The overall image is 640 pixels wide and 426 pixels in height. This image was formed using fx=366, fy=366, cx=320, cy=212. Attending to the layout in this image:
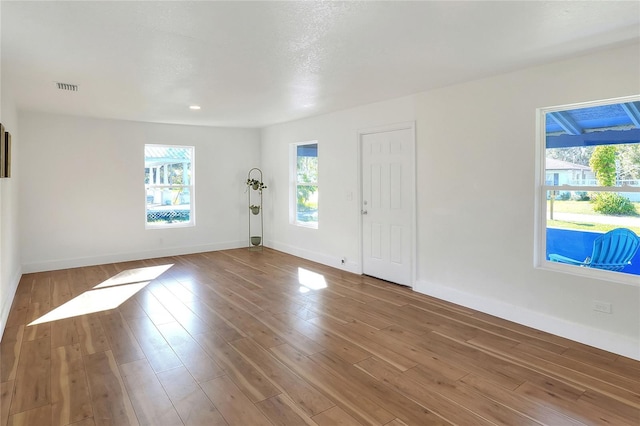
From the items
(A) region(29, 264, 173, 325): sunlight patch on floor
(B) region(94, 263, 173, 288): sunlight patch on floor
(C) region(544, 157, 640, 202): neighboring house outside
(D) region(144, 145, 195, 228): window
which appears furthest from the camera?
(D) region(144, 145, 195, 228): window

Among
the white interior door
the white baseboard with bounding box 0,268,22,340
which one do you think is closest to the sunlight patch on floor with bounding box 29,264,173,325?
the white baseboard with bounding box 0,268,22,340

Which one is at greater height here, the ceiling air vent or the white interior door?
the ceiling air vent

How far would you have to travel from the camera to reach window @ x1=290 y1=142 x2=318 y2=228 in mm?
6445

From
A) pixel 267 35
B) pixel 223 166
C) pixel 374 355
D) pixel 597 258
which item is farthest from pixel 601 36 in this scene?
pixel 223 166

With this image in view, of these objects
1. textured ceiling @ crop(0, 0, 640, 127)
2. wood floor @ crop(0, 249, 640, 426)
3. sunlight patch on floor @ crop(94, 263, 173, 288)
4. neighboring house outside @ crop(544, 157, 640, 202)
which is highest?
textured ceiling @ crop(0, 0, 640, 127)

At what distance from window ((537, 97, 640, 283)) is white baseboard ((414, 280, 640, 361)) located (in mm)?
466

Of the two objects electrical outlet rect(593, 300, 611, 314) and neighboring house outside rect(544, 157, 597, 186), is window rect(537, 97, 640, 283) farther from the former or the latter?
electrical outlet rect(593, 300, 611, 314)

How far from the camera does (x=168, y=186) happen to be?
6.85 m

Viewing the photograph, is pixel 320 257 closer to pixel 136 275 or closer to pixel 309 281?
pixel 309 281

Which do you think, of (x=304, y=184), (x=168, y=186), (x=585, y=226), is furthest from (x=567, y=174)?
(x=168, y=186)

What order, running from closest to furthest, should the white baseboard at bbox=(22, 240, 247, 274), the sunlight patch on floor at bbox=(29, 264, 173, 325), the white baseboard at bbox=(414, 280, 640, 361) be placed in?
the white baseboard at bbox=(414, 280, 640, 361)
the sunlight patch on floor at bbox=(29, 264, 173, 325)
the white baseboard at bbox=(22, 240, 247, 274)

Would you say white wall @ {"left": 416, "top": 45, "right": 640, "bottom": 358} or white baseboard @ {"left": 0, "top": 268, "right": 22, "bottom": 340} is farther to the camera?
white baseboard @ {"left": 0, "top": 268, "right": 22, "bottom": 340}

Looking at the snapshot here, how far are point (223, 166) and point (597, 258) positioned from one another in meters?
6.18

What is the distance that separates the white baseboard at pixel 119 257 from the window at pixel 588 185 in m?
5.70
